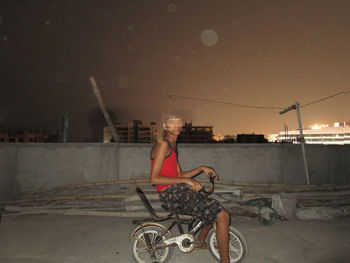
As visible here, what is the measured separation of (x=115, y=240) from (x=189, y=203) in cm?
271

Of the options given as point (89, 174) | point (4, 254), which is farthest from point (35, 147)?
point (4, 254)

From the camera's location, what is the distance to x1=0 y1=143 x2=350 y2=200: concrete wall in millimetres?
9477

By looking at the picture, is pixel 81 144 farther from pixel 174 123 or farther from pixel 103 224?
pixel 174 123

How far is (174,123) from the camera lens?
3080mm

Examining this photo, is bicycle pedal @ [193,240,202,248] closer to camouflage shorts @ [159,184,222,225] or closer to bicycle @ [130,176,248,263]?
bicycle @ [130,176,248,263]

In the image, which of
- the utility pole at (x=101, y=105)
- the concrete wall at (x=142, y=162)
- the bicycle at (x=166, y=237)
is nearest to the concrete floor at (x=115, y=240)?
the bicycle at (x=166, y=237)

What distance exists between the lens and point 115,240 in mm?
4875

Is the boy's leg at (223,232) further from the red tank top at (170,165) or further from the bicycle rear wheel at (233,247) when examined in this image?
the red tank top at (170,165)

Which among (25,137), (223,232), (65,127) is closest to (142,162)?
(65,127)

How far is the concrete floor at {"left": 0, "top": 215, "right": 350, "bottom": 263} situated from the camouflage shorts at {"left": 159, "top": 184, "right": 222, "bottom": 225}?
150cm

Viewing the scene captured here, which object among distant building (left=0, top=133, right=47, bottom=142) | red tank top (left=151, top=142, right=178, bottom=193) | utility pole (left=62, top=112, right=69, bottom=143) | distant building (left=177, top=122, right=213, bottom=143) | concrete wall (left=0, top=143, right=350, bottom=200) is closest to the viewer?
red tank top (left=151, top=142, right=178, bottom=193)

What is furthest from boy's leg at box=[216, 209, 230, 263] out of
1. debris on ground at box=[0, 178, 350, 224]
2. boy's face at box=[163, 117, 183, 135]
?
debris on ground at box=[0, 178, 350, 224]

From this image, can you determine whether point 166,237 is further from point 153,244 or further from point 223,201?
point 223,201

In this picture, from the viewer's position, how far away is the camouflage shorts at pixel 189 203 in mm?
2885
